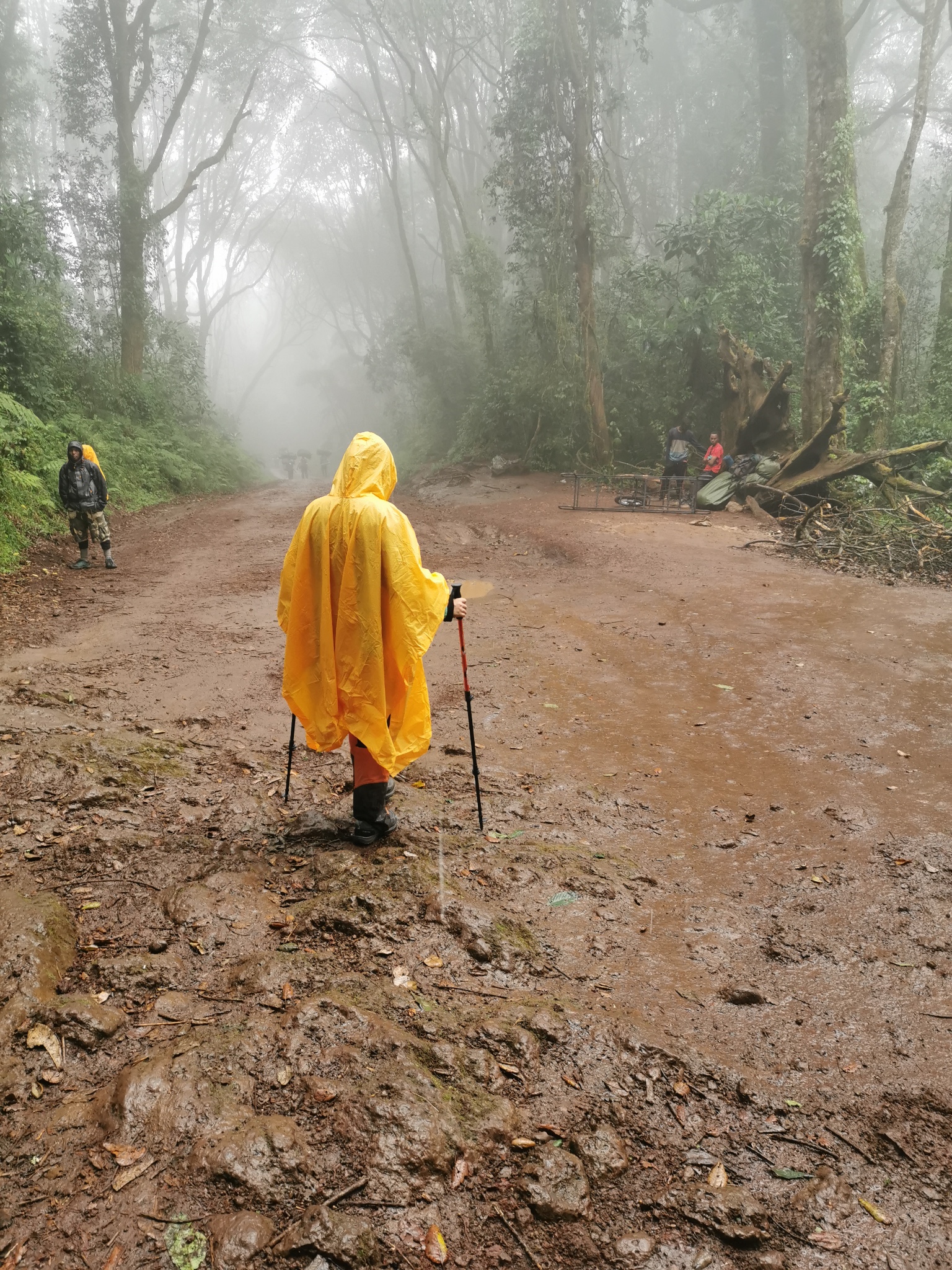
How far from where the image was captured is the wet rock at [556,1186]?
2254mm

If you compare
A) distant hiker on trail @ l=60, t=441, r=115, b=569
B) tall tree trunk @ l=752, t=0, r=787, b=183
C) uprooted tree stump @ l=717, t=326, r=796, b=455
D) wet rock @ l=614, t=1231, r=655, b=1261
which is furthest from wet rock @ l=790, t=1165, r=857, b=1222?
tall tree trunk @ l=752, t=0, r=787, b=183

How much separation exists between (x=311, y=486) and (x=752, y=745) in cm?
1953

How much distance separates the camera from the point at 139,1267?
6.40 feet

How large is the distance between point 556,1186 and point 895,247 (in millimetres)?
19772

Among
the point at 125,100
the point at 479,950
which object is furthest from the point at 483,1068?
the point at 125,100

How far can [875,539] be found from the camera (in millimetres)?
10992

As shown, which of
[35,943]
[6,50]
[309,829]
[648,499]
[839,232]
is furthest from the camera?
[6,50]

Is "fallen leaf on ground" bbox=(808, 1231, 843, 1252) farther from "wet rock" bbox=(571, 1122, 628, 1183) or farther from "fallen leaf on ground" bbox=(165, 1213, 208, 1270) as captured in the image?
"fallen leaf on ground" bbox=(165, 1213, 208, 1270)

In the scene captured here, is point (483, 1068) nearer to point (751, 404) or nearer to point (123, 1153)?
point (123, 1153)

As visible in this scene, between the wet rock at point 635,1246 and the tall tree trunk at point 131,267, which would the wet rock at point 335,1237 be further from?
the tall tree trunk at point 131,267

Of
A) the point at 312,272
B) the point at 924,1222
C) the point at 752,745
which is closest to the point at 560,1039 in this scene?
the point at 924,1222

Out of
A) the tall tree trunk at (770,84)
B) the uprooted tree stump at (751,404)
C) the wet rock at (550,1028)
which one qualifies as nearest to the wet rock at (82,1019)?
the wet rock at (550,1028)

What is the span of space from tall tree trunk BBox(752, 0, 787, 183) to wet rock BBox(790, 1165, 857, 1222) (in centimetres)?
2666

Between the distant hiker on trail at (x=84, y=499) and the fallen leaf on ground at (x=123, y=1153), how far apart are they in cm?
942
